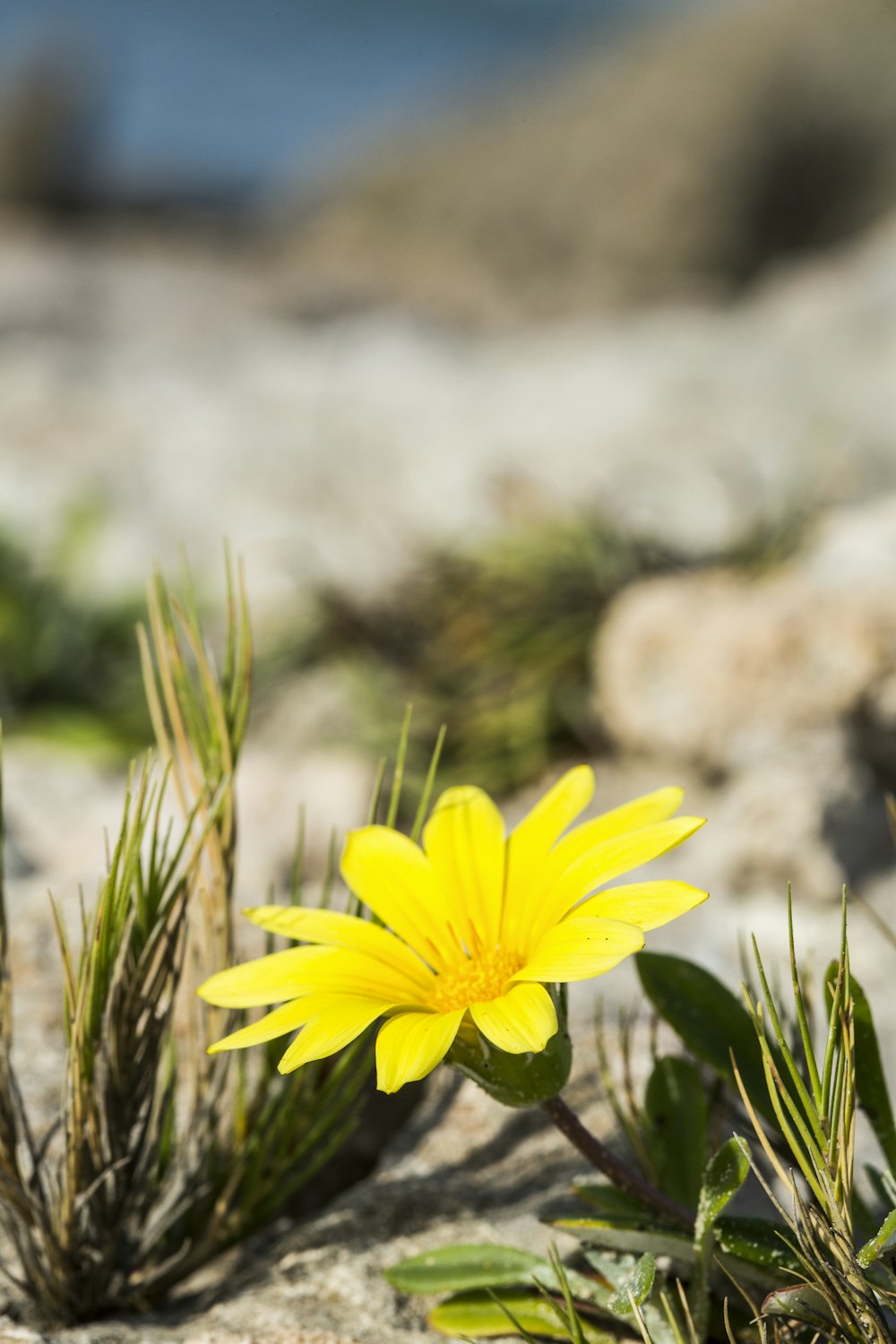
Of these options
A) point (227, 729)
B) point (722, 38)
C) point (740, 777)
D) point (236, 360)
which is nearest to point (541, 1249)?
point (227, 729)

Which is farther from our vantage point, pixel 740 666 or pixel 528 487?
pixel 528 487

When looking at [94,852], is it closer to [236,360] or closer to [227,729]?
[227,729]

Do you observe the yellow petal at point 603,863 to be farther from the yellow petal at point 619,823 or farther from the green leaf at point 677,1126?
the green leaf at point 677,1126

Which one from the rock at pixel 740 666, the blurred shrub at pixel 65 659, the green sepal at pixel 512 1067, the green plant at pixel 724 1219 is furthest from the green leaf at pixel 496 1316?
the blurred shrub at pixel 65 659

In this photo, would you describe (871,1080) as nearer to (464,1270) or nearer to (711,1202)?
(711,1202)

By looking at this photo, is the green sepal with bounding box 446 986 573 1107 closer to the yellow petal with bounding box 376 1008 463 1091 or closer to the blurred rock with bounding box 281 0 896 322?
the yellow petal with bounding box 376 1008 463 1091

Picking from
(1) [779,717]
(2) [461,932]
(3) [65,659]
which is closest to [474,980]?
(2) [461,932]

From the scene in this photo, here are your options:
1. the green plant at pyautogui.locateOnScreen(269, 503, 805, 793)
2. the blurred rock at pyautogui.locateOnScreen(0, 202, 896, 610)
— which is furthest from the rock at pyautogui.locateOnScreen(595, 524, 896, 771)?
the blurred rock at pyautogui.locateOnScreen(0, 202, 896, 610)
